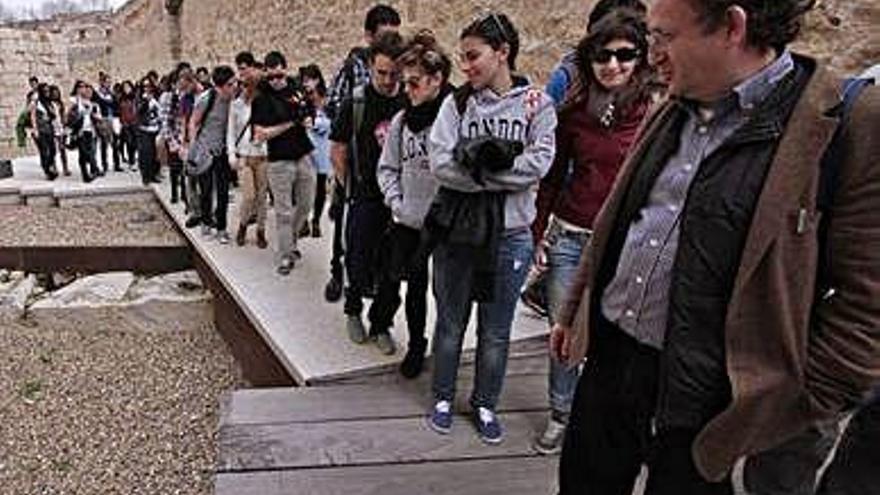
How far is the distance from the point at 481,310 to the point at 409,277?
1.65 feet

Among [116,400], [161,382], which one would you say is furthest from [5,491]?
[161,382]

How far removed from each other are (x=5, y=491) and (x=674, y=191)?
11.5 ft

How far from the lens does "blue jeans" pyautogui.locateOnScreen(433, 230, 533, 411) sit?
2760mm

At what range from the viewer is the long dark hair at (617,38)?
2.53m

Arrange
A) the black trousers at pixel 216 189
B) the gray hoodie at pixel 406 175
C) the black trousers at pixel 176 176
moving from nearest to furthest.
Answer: the gray hoodie at pixel 406 175
the black trousers at pixel 216 189
the black trousers at pixel 176 176

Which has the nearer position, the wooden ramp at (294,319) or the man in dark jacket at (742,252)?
the man in dark jacket at (742,252)

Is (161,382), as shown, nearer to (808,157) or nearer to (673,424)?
(673,424)

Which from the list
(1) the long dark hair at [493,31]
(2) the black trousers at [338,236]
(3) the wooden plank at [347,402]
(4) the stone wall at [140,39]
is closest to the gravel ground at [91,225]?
(2) the black trousers at [338,236]

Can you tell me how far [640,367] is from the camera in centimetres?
163

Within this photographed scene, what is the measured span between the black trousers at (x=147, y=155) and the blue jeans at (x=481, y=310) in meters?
8.07

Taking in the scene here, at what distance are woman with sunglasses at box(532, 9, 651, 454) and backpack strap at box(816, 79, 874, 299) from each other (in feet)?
4.04


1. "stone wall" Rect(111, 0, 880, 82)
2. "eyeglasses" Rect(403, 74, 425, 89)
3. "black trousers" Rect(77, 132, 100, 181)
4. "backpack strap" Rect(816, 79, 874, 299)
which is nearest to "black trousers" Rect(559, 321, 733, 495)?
"backpack strap" Rect(816, 79, 874, 299)

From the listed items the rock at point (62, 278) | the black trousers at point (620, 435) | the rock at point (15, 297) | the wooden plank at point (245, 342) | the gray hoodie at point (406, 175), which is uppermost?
the gray hoodie at point (406, 175)

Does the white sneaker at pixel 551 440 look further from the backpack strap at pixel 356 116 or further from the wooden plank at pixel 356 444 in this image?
the backpack strap at pixel 356 116
